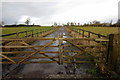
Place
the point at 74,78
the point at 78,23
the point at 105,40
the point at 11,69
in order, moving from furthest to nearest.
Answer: the point at 78,23 → the point at 11,69 → the point at 105,40 → the point at 74,78

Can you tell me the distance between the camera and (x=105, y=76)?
13.7 feet

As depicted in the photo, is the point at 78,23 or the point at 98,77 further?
the point at 78,23

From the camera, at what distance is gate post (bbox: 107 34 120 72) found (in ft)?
Answer: 13.4

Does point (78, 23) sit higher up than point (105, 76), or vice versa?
point (78, 23)

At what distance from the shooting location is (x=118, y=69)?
4.08m

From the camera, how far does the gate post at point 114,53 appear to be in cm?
407

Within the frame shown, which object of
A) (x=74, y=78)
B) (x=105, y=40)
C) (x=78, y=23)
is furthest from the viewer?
(x=78, y=23)

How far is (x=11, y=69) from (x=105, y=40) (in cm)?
457

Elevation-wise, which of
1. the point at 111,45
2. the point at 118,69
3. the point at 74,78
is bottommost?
the point at 74,78

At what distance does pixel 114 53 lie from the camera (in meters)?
4.19

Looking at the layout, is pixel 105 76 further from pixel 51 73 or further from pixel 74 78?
pixel 51 73

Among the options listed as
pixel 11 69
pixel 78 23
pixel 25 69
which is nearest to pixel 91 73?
pixel 25 69

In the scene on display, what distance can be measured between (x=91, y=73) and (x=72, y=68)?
36.7 inches

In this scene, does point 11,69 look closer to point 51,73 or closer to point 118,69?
point 51,73
